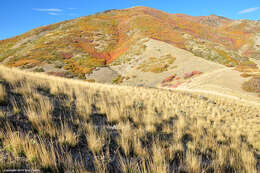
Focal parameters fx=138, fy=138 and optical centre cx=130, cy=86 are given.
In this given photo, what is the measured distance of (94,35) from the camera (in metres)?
66.1

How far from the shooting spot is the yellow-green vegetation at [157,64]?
1435 inches

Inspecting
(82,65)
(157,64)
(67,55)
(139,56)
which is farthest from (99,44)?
(157,64)

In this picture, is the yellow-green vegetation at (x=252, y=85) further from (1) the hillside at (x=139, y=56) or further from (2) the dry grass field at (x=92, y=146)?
(2) the dry grass field at (x=92, y=146)

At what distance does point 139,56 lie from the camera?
149ft

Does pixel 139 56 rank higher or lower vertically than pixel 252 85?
higher

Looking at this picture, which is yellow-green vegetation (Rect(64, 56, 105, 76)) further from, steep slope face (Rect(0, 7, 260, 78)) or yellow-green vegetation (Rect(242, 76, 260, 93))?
yellow-green vegetation (Rect(242, 76, 260, 93))

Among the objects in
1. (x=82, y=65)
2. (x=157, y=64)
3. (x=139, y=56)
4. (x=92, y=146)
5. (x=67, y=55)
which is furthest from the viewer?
(x=67, y=55)

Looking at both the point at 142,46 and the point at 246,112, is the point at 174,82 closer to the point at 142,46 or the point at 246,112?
the point at 246,112

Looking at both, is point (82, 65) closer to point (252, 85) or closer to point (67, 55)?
point (67, 55)

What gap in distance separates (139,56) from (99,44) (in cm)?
2390

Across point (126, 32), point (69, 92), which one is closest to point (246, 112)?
point (69, 92)

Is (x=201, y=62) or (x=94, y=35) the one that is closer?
(x=201, y=62)

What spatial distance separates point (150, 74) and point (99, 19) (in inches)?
2580

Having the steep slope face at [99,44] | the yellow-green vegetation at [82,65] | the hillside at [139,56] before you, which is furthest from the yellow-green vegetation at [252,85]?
the yellow-green vegetation at [82,65]
